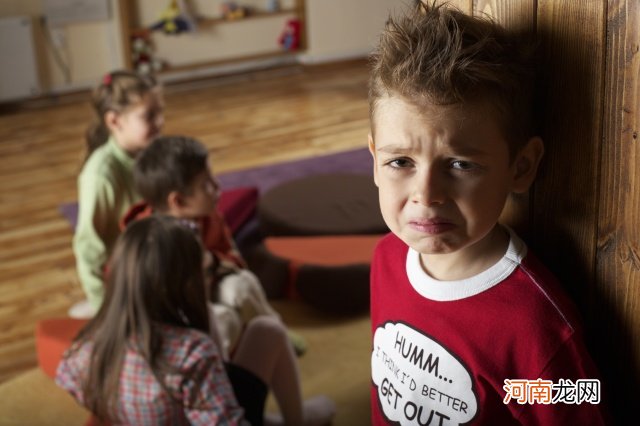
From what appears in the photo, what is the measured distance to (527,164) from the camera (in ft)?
3.22

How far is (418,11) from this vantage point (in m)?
0.98

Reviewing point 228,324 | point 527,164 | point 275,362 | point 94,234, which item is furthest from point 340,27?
point 527,164

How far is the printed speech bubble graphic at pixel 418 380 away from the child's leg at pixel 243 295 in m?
1.30

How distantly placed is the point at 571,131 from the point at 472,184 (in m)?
0.14

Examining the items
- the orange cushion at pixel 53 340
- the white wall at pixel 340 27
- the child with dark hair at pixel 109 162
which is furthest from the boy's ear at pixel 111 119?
the white wall at pixel 340 27

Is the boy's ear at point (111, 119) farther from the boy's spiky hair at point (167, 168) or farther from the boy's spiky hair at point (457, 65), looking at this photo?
the boy's spiky hair at point (457, 65)

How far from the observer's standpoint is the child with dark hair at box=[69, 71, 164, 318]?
2.62 m

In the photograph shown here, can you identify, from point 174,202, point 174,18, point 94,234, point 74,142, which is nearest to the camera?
point 174,202

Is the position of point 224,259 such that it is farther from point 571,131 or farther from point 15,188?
point 15,188

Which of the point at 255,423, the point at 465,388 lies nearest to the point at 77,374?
the point at 255,423

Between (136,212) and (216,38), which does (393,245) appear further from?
(216,38)

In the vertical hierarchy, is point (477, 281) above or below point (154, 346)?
above

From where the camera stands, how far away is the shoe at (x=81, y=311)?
2.94m

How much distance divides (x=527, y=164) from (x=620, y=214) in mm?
118
